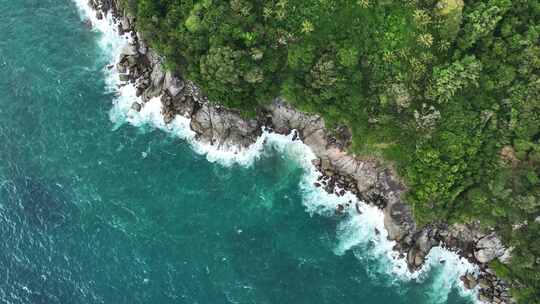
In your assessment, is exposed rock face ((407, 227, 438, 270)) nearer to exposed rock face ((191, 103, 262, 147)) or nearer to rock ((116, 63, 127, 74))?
exposed rock face ((191, 103, 262, 147))

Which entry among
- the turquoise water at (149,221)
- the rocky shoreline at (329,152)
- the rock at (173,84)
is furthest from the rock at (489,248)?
the rock at (173,84)

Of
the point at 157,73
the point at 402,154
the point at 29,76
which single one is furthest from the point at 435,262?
the point at 29,76

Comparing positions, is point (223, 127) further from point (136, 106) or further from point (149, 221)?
point (149, 221)

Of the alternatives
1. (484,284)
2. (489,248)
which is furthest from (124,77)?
(484,284)

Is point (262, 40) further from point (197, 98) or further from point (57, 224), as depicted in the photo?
point (57, 224)

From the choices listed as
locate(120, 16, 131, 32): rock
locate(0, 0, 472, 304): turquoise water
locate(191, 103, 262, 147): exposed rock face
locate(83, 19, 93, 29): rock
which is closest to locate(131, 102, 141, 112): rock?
locate(0, 0, 472, 304): turquoise water
